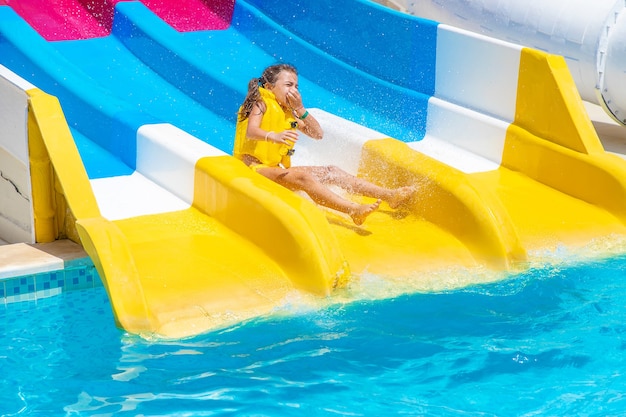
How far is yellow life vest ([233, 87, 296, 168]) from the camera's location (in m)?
4.16

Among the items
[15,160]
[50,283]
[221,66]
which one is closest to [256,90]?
[15,160]

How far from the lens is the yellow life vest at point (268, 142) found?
416 cm

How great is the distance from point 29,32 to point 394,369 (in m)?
3.05

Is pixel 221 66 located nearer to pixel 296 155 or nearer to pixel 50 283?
pixel 296 155

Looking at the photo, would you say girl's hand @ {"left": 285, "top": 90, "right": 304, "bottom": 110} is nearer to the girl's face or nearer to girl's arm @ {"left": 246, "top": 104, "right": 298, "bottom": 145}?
the girl's face

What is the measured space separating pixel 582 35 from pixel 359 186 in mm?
1939

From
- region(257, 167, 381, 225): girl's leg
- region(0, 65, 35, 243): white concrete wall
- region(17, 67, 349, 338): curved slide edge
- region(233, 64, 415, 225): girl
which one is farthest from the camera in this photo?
region(233, 64, 415, 225): girl

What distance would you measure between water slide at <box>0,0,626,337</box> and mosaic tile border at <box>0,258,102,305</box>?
206 millimetres

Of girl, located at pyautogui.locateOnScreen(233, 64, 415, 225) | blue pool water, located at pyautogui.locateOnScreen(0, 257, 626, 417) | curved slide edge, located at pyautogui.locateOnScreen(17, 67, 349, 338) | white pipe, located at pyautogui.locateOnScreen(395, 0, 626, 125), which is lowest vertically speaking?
blue pool water, located at pyautogui.locateOnScreen(0, 257, 626, 417)

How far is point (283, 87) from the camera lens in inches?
166

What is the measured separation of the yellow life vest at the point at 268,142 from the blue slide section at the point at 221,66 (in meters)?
0.54

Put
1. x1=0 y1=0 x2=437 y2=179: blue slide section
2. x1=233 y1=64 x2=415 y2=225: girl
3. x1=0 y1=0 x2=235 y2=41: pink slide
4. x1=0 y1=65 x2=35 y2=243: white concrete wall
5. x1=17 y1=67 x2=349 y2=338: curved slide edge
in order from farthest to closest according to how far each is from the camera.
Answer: x1=0 y1=0 x2=235 y2=41: pink slide
x1=0 y1=0 x2=437 y2=179: blue slide section
x1=233 y1=64 x2=415 y2=225: girl
x1=0 y1=65 x2=35 y2=243: white concrete wall
x1=17 y1=67 x2=349 y2=338: curved slide edge

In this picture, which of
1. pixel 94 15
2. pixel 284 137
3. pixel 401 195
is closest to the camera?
pixel 284 137

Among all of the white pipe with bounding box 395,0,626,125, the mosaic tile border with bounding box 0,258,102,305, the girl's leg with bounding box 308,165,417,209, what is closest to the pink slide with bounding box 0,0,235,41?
the white pipe with bounding box 395,0,626,125
